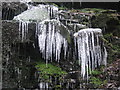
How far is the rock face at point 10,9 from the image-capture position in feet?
28.6

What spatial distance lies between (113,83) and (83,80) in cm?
96

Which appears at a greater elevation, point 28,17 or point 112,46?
point 28,17

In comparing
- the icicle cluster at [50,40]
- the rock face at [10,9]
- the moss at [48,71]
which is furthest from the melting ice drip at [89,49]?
the rock face at [10,9]

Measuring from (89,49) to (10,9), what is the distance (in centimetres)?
379

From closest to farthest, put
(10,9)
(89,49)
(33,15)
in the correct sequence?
(89,49)
(33,15)
(10,9)

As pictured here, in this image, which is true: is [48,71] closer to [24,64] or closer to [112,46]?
[24,64]

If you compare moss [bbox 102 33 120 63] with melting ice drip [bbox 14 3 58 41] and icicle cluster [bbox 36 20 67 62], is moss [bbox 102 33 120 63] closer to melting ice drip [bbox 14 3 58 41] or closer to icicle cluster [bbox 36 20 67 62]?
icicle cluster [bbox 36 20 67 62]

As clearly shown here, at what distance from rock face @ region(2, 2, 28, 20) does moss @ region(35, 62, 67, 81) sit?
2.94 metres

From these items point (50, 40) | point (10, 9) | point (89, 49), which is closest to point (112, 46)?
point (89, 49)

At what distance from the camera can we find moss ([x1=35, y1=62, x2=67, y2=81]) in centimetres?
673

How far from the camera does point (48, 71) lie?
682 cm

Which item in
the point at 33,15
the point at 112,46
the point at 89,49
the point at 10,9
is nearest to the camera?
the point at 89,49

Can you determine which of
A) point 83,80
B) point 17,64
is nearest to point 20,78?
point 17,64

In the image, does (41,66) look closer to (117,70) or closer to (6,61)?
(6,61)
